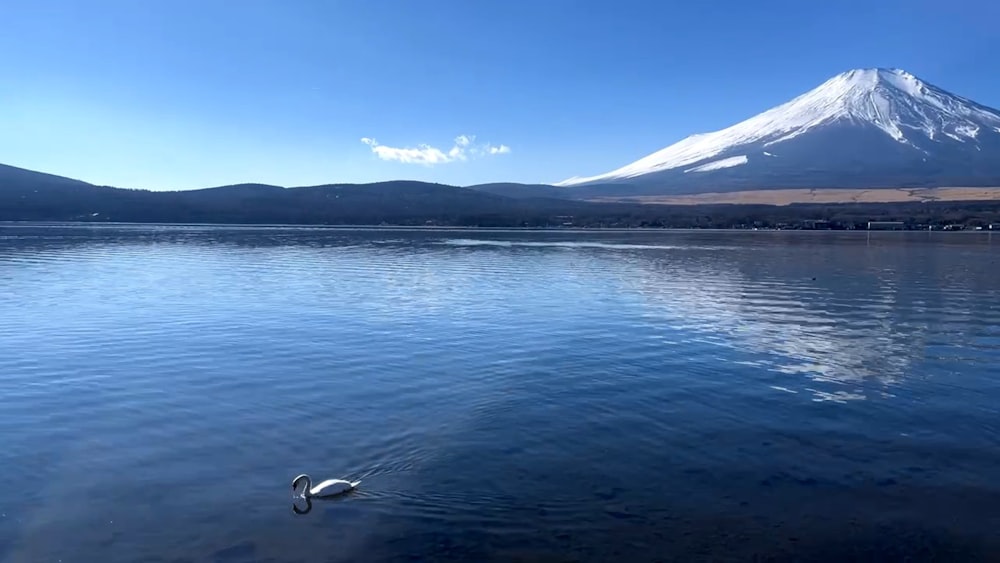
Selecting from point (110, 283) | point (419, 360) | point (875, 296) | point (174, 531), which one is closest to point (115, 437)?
point (174, 531)

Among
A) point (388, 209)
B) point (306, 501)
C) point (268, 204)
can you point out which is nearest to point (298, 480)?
point (306, 501)

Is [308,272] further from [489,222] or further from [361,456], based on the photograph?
[489,222]

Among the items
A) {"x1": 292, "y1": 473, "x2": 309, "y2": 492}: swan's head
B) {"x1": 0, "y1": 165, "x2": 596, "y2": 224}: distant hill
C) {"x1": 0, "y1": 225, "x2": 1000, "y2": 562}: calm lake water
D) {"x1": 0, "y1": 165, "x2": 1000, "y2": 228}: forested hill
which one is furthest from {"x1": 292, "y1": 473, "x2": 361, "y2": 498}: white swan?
{"x1": 0, "y1": 165, "x2": 596, "y2": 224}: distant hill

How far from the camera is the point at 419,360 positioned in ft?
47.4

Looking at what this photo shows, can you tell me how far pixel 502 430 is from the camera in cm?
1002

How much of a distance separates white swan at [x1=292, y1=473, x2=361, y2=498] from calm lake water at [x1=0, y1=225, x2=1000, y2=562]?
160mm

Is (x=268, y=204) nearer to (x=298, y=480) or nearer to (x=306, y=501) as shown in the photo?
(x=298, y=480)

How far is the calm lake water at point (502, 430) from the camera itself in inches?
273

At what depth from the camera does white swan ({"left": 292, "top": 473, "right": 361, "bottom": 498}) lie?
24.9 ft

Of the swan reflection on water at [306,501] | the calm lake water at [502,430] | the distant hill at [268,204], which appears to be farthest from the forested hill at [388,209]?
the swan reflection on water at [306,501]

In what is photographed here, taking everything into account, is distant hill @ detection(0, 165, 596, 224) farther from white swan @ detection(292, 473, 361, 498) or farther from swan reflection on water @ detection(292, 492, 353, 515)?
swan reflection on water @ detection(292, 492, 353, 515)

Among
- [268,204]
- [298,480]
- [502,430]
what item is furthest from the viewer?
[268,204]

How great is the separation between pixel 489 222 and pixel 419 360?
11328 centimetres

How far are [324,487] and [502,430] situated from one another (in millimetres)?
3032
